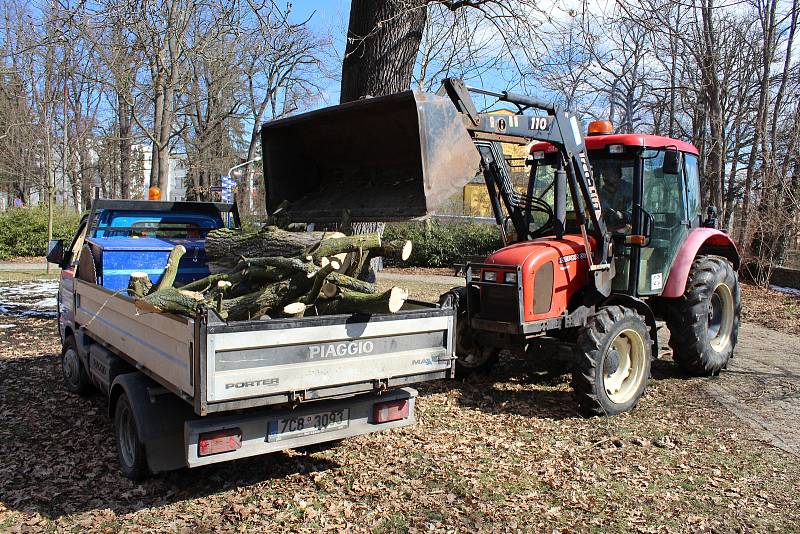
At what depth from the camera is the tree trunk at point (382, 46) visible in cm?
815

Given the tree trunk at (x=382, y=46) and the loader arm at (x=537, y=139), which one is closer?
the loader arm at (x=537, y=139)

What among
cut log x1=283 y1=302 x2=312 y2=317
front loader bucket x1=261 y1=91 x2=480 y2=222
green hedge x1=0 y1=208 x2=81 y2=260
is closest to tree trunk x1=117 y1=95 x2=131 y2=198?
green hedge x1=0 y1=208 x2=81 y2=260

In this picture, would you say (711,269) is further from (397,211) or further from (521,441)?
(397,211)

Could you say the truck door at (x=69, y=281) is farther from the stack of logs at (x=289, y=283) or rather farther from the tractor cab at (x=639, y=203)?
the tractor cab at (x=639, y=203)

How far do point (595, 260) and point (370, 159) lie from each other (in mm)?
2340

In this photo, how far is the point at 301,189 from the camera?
6707mm

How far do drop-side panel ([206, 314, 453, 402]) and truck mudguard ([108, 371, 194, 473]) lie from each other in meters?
0.70

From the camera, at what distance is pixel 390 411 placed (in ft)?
14.8

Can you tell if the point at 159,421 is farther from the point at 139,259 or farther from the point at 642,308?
the point at 642,308

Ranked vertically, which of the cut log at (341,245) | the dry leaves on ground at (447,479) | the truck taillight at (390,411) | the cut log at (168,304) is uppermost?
the cut log at (341,245)

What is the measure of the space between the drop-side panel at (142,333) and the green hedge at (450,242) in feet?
48.2

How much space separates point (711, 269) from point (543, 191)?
1998mm

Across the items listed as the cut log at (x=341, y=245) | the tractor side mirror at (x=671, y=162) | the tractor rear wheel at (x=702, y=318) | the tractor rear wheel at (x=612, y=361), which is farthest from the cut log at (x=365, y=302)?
the tractor rear wheel at (x=702, y=318)

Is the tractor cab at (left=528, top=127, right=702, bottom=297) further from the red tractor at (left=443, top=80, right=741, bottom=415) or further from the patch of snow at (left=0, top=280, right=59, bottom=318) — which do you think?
the patch of snow at (left=0, top=280, right=59, bottom=318)
